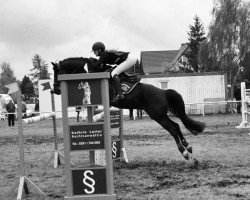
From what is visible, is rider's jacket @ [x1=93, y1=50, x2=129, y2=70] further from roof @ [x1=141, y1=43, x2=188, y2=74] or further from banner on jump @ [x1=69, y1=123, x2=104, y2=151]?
roof @ [x1=141, y1=43, x2=188, y2=74]

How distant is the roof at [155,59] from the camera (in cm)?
7775

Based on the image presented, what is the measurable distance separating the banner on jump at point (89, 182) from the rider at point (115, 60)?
7.68 ft

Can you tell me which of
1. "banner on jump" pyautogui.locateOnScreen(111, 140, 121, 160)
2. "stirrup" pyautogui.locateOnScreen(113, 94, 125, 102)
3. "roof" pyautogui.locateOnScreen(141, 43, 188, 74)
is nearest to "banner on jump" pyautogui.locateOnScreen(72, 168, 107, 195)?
"stirrup" pyautogui.locateOnScreen(113, 94, 125, 102)

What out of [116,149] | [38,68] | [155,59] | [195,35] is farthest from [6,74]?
[116,149]

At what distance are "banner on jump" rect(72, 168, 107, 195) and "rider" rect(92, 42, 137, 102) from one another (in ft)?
7.68

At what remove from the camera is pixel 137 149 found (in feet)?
32.8

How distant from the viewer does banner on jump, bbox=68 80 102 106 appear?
4949 millimetres

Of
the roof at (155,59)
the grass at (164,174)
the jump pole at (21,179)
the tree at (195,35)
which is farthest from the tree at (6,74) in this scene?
the jump pole at (21,179)

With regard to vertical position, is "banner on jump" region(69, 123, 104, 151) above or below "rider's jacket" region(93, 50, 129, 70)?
below

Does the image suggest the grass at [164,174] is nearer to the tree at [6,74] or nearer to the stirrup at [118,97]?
the stirrup at [118,97]

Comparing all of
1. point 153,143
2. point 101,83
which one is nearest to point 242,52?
point 153,143

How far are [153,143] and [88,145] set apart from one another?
637cm

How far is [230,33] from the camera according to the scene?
37781 millimetres

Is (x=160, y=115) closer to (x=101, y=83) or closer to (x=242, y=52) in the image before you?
(x=101, y=83)
